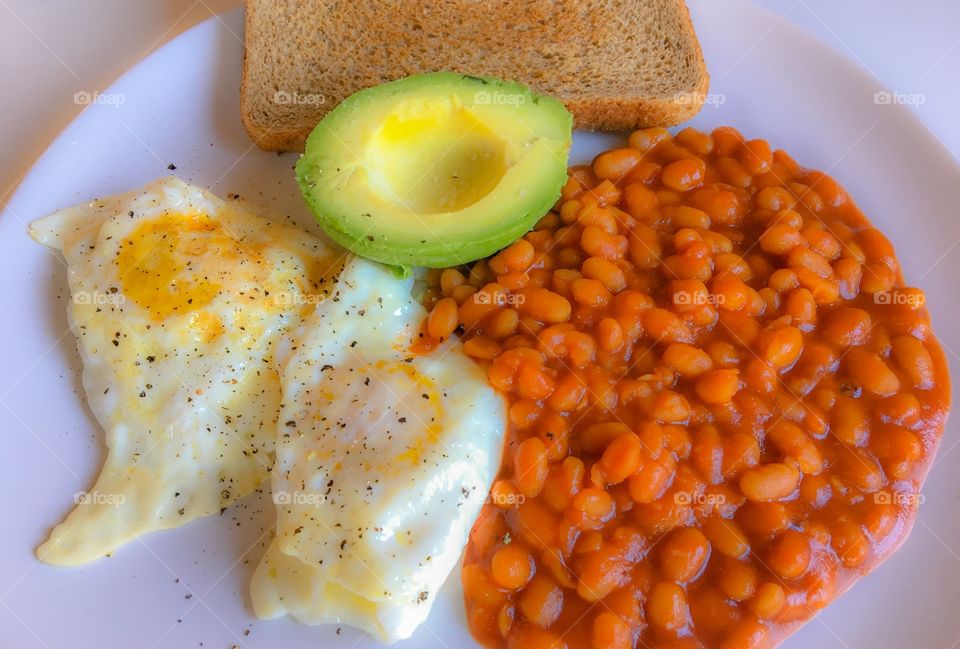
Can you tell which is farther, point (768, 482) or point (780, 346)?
point (780, 346)

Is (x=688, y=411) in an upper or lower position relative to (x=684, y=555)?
upper

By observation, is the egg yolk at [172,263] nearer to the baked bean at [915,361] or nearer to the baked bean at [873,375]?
Result: the baked bean at [873,375]

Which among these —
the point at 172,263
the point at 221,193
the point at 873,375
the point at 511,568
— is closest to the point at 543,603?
the point at 511,568

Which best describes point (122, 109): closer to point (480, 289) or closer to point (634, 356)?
point (480, 289)

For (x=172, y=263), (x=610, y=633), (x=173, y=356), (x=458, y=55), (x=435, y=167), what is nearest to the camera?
Result: (x=610, y=633)

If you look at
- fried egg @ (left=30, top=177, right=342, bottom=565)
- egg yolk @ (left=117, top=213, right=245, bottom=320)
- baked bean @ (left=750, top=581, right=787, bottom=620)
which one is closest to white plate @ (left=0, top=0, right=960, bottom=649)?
fried egg @ (left=30, top=177, right=342, bottom=565)

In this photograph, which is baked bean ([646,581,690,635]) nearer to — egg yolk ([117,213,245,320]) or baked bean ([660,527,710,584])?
baked bean ([660,527,710,584])

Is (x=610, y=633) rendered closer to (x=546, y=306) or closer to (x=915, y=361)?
(x=546, y=306)

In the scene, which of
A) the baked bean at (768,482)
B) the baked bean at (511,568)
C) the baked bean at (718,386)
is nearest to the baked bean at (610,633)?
the baked bean at (511,568)
